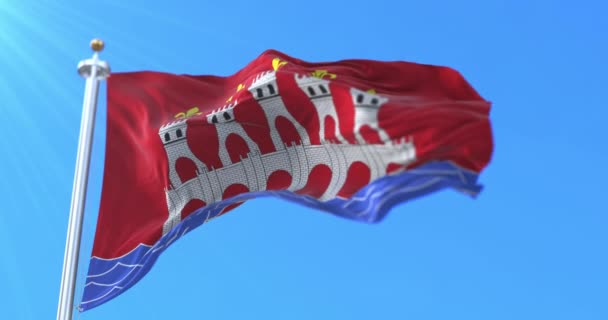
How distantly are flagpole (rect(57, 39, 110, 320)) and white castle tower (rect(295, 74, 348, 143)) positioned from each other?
289 centimetres

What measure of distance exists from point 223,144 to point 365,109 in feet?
8.52

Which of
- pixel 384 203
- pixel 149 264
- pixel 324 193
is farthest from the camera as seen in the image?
pixel 149 264

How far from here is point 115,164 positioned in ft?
50.9

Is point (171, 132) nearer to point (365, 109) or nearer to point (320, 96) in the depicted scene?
point (320, 96)

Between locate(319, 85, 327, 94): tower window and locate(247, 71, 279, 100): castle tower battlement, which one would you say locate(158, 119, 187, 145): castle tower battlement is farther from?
locate(319, 85, 327, 94): tower window

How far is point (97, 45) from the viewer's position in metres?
14.3

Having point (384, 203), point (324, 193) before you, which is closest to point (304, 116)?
point (324, 193)

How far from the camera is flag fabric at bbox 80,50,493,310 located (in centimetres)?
1470

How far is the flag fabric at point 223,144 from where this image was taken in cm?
1470

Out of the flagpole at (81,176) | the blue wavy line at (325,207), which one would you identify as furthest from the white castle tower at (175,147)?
the flagpole at (81,176)

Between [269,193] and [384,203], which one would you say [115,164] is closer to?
[269,193]

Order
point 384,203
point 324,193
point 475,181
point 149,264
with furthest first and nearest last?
point 149,264
point 324,193
point 384,203
point 475,181

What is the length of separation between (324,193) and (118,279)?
3500mm

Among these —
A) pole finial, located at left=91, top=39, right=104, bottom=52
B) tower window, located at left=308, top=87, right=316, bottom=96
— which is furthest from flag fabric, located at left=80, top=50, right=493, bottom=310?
pole finial, located at left=91, top=39, right=104, bottom=52
